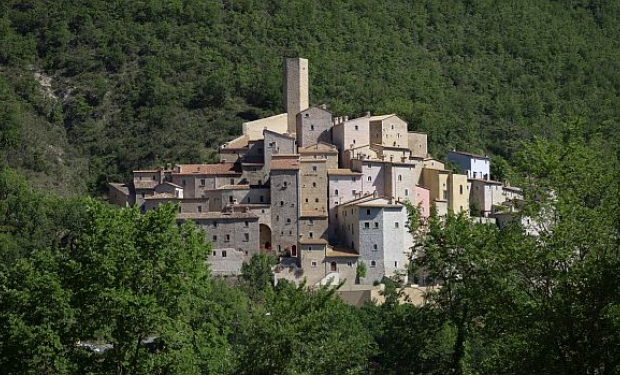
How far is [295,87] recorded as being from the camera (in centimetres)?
7906

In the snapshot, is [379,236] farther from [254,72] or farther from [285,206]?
[254,72]

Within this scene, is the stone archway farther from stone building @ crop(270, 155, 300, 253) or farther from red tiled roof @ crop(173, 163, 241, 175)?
red tiled roof @ crop(173, 163, 241, 175)

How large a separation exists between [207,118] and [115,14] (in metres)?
28.0

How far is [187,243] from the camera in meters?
26.6

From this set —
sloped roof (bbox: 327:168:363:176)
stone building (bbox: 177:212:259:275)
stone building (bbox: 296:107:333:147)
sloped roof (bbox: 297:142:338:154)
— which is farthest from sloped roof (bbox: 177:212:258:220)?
stone building (bbox: 296:107:333:147)

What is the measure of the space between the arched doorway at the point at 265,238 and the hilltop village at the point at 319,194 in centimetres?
5

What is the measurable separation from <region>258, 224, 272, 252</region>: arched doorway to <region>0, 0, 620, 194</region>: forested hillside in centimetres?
1534

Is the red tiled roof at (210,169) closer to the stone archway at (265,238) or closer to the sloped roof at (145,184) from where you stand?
the sloped roof at (145,184)

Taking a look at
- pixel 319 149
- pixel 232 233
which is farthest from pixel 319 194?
pixel 232 233

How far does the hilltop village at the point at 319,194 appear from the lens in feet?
212

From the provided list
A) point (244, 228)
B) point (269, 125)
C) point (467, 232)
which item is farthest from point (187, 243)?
point (269, 125)

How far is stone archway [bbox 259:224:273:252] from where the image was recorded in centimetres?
6656

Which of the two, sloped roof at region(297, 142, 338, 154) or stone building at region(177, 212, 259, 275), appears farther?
sloped roof at region(297, 142, 338, 154)

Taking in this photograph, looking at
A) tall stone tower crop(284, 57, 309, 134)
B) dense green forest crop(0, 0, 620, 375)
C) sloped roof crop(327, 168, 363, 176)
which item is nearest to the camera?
dense green forest crop(0, 0, 620, 375)
